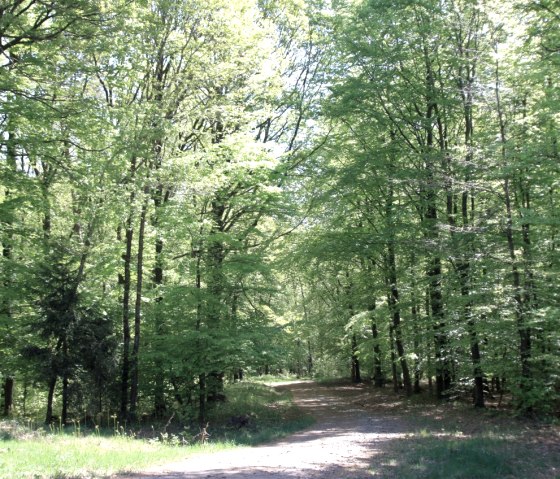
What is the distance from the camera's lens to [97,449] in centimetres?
877

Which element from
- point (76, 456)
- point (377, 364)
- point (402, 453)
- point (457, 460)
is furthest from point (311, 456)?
point (377, 364)

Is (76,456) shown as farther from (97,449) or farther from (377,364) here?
(377,364)

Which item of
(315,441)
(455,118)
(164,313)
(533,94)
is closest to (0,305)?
(164,313)

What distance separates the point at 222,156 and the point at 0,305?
10.0 meters

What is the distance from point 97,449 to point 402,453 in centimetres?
609

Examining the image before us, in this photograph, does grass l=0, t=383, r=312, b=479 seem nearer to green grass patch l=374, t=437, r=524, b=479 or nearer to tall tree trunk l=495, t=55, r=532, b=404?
green grass patch l=374, t=437, r=524, b=479

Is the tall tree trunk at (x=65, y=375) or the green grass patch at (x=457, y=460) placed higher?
the tall tree trunk at (x=65, y=375)

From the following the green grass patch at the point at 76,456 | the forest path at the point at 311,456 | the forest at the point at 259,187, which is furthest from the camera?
the forest at the point at 259,187

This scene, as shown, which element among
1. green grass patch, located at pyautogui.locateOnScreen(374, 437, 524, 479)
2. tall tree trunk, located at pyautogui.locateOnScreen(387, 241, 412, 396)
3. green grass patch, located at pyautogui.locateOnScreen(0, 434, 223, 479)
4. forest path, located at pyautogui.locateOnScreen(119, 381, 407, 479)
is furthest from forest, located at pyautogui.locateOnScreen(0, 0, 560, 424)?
green grass patch, located at pyautogui.locateOnScreen(0, 434, 223, 479)

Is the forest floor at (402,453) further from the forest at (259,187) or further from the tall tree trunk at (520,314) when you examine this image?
the forest at (259,187)

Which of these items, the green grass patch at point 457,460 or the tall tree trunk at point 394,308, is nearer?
the green grass patch at point 457,460

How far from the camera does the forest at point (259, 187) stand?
1270 centimetres

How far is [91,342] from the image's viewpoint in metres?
16.0

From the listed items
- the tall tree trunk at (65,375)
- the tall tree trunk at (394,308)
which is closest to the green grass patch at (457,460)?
the tall tree trunk at (394,308)
